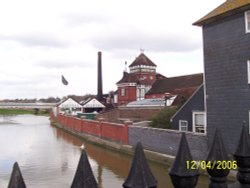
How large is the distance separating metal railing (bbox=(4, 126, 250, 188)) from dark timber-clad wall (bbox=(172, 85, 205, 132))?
16.4 m

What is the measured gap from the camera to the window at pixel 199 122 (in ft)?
59.6

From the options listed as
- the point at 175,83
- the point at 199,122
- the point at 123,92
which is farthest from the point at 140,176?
the point at 123,92

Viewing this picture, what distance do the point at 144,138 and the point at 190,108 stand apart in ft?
11.8

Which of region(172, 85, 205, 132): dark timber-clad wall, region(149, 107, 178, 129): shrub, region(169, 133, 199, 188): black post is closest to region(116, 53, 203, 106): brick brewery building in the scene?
region(149, 107, 178, 129): shrub

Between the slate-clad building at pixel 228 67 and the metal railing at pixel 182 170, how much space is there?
1172cm

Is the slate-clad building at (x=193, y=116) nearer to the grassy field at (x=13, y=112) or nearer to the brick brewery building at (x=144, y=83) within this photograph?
the brick brewery building at (x=144, y=83)

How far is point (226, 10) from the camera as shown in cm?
1414

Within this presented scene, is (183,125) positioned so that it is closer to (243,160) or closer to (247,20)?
(247,20)

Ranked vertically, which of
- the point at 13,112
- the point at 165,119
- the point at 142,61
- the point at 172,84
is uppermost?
the point at 142,61

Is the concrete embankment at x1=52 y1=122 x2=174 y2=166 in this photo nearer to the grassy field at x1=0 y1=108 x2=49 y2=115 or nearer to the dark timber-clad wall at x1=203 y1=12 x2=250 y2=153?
the dark timber-clad wall at x1=203 y1=12 x2=250 y2=153

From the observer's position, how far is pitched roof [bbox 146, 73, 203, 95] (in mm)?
44037

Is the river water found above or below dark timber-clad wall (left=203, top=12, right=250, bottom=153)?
below

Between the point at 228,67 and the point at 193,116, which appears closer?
the point at 228,67

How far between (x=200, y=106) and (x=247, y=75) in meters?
5.30
